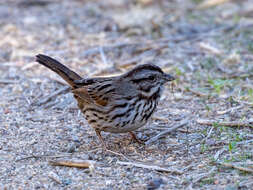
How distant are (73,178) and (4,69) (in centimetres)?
330

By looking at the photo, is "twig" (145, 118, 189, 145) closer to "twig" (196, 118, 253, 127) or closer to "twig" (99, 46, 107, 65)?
"twig" (196, 118, 253, 127)

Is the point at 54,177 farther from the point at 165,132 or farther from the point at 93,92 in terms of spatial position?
the point at 165,132

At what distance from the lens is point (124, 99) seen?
16.2ft

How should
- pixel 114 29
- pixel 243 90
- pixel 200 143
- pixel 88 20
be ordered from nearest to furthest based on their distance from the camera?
pixel 200 143, pixel 243 90, pixel 114 29, pixel 88 20

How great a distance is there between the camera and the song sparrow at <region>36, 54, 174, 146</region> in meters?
4.86

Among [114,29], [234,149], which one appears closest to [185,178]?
[234,149]

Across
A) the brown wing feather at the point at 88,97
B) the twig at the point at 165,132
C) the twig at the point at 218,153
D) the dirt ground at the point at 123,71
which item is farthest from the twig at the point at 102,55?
the twig at the point at 218,153

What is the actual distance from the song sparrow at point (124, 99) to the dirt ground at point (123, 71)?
1.03ft

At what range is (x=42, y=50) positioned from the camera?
7.92 meters

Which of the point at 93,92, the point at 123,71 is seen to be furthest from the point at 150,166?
the point at 123,71

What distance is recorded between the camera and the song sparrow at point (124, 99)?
486 centimetres

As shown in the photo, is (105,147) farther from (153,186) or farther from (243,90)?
(243,90)

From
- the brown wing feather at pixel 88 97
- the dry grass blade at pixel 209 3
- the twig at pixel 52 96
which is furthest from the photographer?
the dry grass blade at pixel 209 3

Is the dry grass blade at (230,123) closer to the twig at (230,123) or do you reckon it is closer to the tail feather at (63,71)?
the twig at (230,123)
